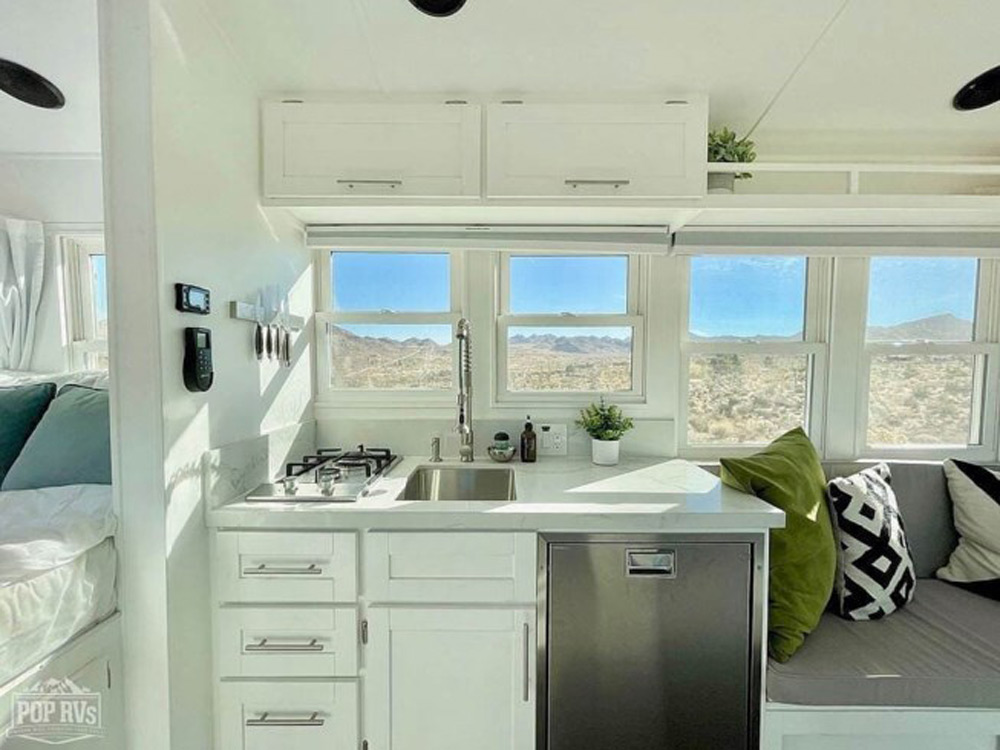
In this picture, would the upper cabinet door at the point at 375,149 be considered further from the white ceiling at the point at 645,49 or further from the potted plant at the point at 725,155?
the potted plant at the point at 725,155

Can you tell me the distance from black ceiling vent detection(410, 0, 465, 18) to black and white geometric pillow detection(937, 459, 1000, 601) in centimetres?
234

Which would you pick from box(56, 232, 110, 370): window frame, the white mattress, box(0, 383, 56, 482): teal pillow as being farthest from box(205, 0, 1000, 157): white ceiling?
the white mattress

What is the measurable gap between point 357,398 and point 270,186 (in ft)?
3.03

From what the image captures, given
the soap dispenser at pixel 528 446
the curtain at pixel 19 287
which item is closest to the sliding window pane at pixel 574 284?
the soap dispenser at pixel 528 446

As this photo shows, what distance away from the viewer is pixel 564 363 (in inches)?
86.7

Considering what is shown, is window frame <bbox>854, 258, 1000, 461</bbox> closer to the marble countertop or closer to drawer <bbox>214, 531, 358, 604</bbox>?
the marble countertop

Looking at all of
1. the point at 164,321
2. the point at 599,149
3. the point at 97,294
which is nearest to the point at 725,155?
the point at 599,149

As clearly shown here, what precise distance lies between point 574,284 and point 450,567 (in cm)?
129

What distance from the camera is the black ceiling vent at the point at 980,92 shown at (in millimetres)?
1576

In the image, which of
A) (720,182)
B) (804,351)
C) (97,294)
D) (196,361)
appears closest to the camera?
(196,361)

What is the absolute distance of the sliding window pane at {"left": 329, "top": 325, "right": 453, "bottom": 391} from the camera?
2.21 m

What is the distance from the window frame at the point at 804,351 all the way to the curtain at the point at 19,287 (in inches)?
101

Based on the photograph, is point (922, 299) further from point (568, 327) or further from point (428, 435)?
point (428, 435)

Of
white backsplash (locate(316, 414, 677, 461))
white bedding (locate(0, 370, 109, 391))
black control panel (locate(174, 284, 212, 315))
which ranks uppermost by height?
black control panel (locate(174, 284, 212, 315))
